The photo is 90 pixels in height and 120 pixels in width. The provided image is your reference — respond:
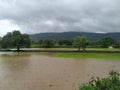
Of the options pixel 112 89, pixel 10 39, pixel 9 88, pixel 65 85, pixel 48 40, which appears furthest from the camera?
pixel 48 40

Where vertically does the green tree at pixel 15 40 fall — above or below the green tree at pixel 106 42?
above

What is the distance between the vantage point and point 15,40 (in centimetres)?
6144

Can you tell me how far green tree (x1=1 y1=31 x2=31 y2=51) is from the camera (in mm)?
61472

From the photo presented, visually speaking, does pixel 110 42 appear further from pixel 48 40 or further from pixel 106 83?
pixel 106 83

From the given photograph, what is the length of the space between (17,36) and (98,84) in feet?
193

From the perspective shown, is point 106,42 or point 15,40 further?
point 106,42

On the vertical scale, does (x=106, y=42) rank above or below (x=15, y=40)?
below

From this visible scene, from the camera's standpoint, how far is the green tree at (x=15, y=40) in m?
61.5

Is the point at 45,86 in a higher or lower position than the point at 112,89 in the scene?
lower

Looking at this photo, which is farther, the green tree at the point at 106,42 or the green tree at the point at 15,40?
the green tree at the point at 106,42

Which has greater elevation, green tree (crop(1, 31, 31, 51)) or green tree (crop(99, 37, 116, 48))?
green tree (crop(1, 31, 31, 51))

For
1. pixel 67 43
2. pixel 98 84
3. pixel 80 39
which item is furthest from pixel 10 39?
pixel 98 84

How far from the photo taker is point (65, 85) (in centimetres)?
1166

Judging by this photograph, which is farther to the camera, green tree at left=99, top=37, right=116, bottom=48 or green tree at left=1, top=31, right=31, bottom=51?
green tree at left=99, top=37, right=116, bottom=48
